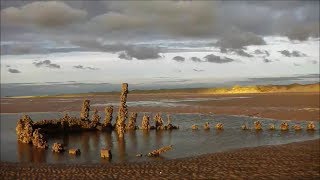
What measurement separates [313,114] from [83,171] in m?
31.7

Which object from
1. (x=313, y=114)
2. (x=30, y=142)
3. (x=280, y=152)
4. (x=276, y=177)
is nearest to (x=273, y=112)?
(x=313, y=114)

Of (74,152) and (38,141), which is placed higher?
(38,141)

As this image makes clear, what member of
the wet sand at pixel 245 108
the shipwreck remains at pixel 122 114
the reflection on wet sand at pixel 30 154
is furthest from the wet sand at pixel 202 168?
the wet sand at pixel 245 108

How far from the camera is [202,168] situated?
1855 cm

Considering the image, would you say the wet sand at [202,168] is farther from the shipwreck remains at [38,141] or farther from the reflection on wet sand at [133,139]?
the reflection on wet sand at [133,139]

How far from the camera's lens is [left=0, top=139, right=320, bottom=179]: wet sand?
17.2 meters

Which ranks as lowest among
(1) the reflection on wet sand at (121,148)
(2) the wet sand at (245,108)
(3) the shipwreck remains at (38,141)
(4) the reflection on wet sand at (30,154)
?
(4) the reflection on wet sand at (30,154)

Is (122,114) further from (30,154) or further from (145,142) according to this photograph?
(30,154)

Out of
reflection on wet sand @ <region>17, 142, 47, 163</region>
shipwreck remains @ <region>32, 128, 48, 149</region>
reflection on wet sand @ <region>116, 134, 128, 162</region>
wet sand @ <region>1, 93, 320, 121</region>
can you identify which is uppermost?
wet sand @ <region>1, 93, 320, 121</region>

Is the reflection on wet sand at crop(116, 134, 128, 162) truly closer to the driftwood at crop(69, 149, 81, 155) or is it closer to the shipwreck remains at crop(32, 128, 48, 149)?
the driftwood at crop(69, 149, 81, 155)

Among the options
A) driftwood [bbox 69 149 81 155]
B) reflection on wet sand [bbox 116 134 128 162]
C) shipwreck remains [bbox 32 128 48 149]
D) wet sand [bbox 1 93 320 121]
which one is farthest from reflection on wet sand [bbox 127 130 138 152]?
wet sand [bbox 1 93 320 121]

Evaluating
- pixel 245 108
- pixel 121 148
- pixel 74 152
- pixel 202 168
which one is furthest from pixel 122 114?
pixel 245 108

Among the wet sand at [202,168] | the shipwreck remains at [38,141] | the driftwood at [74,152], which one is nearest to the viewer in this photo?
the wet sand at [202,168]

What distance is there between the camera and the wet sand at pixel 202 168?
676 inches
